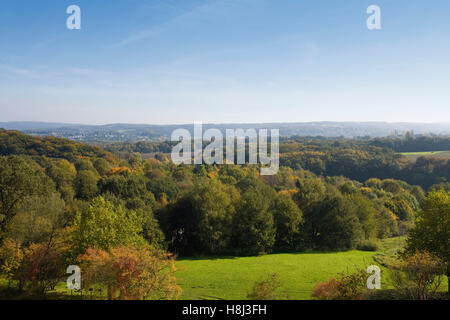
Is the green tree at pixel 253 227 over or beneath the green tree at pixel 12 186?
beneath

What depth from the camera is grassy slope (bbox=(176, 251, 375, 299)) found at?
77.5 ft

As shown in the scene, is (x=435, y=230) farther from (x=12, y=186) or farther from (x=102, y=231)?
(x=12, y=186)

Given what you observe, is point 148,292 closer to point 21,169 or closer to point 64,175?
point 21,169

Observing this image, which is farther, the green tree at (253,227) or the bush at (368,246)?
the bush at (368,246)

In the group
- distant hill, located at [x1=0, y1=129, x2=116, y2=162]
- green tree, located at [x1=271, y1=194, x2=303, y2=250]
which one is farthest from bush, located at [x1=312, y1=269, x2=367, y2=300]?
distant hill, located at [x1=0, y1=129, x2=116, y2=162]

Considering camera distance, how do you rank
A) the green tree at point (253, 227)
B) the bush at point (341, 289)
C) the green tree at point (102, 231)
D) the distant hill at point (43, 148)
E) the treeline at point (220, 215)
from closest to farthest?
the bush at point (341, 289), the green tree at point (102, 231), the treeline at point (220, 215), the green tree at point (253, 227), the distant hill at point (43, 148)

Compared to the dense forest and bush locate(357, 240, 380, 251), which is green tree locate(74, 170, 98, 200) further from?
bush locate(357, 240, 380, 251)

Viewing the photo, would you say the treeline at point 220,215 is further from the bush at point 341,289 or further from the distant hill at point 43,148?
the distant hill at point 43,148

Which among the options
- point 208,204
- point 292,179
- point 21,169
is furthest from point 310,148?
point 21,169

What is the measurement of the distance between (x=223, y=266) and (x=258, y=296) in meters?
18.1

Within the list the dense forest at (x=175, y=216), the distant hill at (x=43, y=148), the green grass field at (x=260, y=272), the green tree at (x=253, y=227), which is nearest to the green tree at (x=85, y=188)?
the dense forest at (x=175, y=216)

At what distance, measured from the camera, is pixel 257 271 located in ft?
96.5

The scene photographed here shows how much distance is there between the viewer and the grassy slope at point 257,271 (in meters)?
23.6

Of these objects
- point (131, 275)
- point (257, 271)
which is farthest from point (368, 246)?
point (131, 275)
